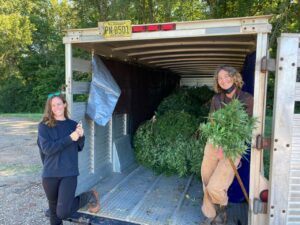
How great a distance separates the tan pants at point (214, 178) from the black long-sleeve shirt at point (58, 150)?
153 centimetres

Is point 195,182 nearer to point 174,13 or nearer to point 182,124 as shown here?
point 182,124

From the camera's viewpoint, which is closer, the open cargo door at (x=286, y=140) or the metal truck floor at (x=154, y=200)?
the open cargo door at (x=286, y=140)

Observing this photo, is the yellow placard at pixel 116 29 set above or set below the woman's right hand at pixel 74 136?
above

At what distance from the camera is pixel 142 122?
20.8ft

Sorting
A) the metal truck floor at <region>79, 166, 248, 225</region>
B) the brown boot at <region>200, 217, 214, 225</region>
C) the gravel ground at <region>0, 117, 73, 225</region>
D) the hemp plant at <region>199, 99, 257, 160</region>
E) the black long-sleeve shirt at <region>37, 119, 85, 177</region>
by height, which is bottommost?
the gravel ground at <region>0, 117, 73, 225</region>

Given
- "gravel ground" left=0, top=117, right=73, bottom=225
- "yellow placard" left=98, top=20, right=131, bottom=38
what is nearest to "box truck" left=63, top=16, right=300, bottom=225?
"yellow placard" left=98, top=20, right=131, bottom=38

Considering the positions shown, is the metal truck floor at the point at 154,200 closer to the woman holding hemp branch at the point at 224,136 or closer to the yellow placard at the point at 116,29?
the woman holding hemp branch at the point at 224,136


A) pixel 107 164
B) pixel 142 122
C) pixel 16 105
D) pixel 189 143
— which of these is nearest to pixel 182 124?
pixel 189 143

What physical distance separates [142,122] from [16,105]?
24247 millimetres

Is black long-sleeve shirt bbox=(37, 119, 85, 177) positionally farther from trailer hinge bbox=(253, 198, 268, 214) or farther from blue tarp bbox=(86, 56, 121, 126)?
trailer hinge bbox=(253, 198, 268, 214)

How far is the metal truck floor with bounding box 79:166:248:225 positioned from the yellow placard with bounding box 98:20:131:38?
2178mm

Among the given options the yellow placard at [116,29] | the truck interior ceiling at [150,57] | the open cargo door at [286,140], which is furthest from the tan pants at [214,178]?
the yellow placard at [116,29]

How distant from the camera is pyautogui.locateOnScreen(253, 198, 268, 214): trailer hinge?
9.11 feet

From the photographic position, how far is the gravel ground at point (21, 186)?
13.5 feet
